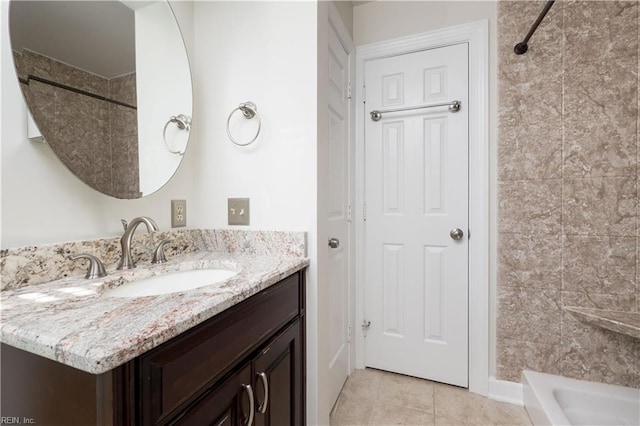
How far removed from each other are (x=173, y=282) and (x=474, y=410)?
1.65 m

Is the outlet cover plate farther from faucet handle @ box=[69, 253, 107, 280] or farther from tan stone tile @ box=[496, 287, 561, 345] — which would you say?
tan stone tile @ box=[496, 287, 561, 345]

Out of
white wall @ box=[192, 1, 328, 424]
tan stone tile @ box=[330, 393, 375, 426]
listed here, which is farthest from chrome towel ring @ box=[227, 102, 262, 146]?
tan stone tile @ box=[330, 393, 375, 426]

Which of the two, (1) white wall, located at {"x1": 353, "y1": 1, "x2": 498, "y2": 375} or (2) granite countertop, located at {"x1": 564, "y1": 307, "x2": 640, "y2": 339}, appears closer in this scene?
(2) granite countertop, located at {"x1": 564, "y1": 307, "x2": 640, "y2": 339}

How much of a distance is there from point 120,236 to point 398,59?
1790 millimetres

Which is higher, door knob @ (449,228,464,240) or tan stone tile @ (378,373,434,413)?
door knob @ (449,228,464,240)

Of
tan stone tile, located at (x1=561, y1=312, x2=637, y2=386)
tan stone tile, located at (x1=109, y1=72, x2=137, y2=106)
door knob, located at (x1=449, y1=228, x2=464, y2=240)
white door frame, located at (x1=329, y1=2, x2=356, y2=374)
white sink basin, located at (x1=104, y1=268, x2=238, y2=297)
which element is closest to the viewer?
white sink basin, located at (x1=104, y1=268, x2=238, y2=297)

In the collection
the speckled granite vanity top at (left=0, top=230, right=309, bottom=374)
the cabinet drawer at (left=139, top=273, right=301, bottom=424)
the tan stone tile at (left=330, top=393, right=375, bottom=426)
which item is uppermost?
the speckled granite vanity top at (left=0, top=230, right=309, bottom=374)

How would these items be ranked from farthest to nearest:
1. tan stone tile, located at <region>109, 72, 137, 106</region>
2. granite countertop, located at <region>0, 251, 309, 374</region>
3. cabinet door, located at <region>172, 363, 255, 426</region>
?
tan stone tile, located at <region>109, 72, 137, 106</region> → cabinet door, located at <region>172, 363, 255, 426</region> → granite countertop, located at <region>0, 251, 309, 374</region>

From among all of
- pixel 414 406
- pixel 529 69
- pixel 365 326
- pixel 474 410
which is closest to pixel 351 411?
pixel 414 406

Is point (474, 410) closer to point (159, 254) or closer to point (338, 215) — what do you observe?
point (338, 215)

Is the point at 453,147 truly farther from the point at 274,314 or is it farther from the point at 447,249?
the point at 274,314

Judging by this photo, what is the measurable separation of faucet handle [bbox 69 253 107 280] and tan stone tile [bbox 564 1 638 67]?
224cm

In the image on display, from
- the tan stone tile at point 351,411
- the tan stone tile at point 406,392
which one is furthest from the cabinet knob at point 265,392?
the tan stone tile at point 406,392

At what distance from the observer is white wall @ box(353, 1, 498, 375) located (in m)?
1.57
